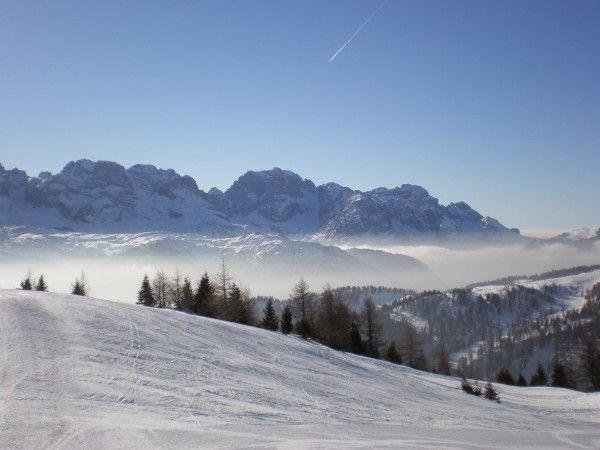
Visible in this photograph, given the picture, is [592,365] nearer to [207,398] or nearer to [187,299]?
[187,299]

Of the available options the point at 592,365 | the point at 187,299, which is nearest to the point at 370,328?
the point at 187,299

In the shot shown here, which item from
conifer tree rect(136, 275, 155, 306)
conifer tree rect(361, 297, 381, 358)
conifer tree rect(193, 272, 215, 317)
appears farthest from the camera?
conifer tree rect(136, 275, 155, 306)

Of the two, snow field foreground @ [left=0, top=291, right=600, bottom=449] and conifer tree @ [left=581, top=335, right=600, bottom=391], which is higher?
snow field foreground @ [left=0, top=291, right=600, bottom=449]

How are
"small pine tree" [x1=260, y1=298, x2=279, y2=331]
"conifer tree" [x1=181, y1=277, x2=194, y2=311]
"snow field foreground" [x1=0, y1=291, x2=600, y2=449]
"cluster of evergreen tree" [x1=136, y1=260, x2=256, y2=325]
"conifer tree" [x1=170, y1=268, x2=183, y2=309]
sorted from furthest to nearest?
1. "conifer tree" [x1=170, y1=268, x2=183, y2=309]
2. "conifer tree" [x1=181, y1=277, x2=194, y2=311]
3. "small pine tree" [x1=260, y1=298, x2=279, y2=331]
4. "cluster of evergreen tree" [x1=136, y1=260, x2=256, y2=325]
5. "snow field foreground" [x1=0, y1=291, x2=600, y2=449]

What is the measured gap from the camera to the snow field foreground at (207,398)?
11016mm

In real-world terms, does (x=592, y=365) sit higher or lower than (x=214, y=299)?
lower

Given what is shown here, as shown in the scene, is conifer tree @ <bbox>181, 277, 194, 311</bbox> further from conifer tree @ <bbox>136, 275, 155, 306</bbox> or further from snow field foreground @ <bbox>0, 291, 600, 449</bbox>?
snow field foreground @ <bbox>0, 291, 600, 449</bbox>

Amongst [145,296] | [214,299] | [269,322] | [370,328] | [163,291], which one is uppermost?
[214,299]

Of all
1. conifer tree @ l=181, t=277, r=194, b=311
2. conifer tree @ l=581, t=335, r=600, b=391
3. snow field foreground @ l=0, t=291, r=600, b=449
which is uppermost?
snow field foreground @ l=0, t=291, r=600, b=449

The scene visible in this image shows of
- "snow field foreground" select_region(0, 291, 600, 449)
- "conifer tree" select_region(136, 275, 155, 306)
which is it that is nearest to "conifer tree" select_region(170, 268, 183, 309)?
"conifer tree" select_region(136, 275, 155, 306)

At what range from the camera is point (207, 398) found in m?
14.8

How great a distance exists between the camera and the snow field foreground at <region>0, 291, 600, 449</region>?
11016 mm

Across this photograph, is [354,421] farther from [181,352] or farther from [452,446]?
[181,352]

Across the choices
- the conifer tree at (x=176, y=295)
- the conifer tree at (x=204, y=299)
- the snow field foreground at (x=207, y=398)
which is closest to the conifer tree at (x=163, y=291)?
the conifer tree at (x=176, y=295)
